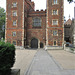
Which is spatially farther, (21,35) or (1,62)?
(21,35)

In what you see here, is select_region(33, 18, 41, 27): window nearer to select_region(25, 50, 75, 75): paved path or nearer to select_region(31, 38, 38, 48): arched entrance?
select_region(31, 38, 38, 48): arched entrance

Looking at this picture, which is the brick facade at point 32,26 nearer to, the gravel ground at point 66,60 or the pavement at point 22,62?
the gravel ground at point 66,60

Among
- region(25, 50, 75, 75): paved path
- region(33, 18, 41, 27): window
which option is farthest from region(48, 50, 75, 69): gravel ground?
region(33, 18, 41, 27): window

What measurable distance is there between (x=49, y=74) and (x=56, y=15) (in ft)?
69.1

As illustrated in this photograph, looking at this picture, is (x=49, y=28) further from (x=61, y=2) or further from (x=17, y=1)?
(x=17, y=1)

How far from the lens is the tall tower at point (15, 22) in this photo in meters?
25.6

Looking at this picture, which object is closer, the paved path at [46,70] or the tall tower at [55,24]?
the paved path at [46,70]

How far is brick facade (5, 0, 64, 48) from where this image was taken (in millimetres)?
24625

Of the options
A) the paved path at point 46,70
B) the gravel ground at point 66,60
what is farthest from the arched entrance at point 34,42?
the paved path at point 46,70

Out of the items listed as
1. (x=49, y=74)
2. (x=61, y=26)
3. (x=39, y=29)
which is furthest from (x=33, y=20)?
(x=49, y=74)

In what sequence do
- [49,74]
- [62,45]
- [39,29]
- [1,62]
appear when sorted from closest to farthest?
[1,62] → [49,74] → [62,45] → [39,29]

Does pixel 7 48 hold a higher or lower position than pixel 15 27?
lower

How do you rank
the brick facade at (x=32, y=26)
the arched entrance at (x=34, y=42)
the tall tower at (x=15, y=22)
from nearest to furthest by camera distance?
the brick facade at (x=32, y=26) < the tall tower at (x=15, y=22) < the arched entrance at (x=34, y=42)

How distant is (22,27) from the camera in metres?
25.5
